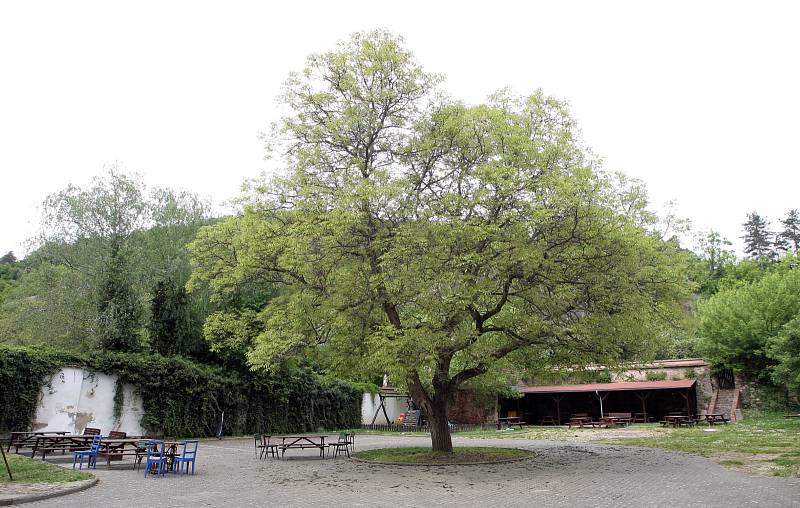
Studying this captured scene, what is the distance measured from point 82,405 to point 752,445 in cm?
2283

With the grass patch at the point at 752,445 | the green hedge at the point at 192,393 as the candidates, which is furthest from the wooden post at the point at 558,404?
the green hedge at the point at 192,393

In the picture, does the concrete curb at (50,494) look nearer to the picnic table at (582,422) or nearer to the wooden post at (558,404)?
the picnic table at (582,422)

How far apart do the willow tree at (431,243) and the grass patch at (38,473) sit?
487 centimetres

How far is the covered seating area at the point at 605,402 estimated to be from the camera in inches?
1372

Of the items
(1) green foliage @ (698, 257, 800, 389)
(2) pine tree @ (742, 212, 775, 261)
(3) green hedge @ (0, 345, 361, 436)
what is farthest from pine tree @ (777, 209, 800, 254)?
(3) green hedge @ (0, 345, 361, 436)

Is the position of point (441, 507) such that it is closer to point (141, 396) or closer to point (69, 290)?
point (141, 396)

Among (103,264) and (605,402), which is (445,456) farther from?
(605,402)

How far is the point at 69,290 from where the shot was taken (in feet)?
84.6

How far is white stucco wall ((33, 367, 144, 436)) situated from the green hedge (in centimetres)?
27

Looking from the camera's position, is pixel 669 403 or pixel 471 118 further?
pixel 669 403

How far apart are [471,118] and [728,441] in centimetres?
1473

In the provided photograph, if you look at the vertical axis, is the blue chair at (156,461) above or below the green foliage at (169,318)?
below

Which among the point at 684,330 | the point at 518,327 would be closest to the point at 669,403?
the point at 684,330

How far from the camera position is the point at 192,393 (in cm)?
2481
